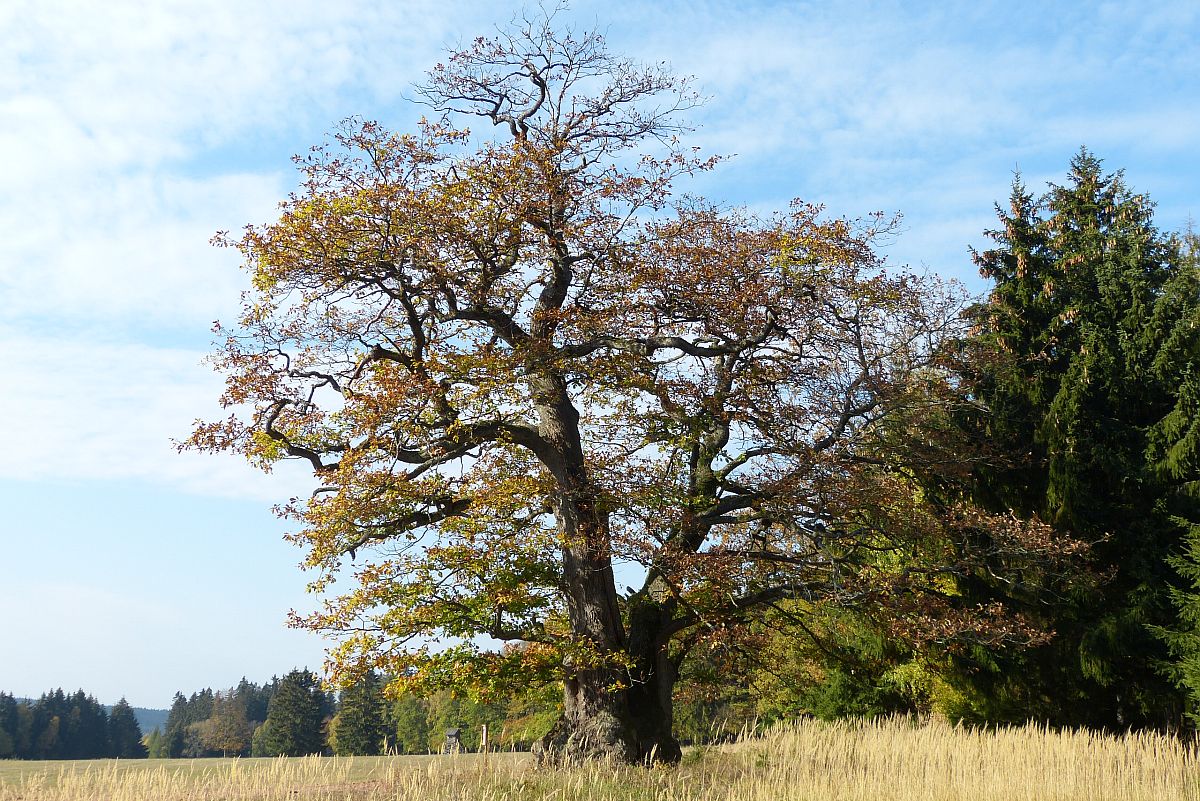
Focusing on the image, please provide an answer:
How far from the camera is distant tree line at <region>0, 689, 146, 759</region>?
70062 millimetres

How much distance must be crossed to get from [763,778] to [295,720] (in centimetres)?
6069

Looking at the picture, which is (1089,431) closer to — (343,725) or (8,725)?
(343,725)

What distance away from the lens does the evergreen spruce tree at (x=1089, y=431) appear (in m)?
18.1

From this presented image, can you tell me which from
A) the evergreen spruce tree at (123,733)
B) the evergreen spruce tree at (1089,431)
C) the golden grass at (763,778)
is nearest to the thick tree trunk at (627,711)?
the golden grass at (763,778)

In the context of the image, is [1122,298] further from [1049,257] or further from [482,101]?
[482,101]

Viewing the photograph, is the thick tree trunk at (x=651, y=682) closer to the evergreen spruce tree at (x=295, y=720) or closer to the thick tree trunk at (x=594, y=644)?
the thick tree trunk at (x=594, y=644)

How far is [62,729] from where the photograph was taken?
2876 inches

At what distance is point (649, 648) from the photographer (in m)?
15.0

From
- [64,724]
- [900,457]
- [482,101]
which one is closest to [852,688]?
[900,457]

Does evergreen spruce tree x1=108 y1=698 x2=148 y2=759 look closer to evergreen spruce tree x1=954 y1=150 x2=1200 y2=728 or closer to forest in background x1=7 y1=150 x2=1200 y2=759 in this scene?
forest in background x1=7 y1=150 x2=1200 y2=759

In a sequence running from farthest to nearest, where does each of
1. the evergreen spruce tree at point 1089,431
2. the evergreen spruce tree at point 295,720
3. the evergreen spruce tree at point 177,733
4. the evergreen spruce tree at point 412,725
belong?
the evergreen spruce tree at point 177,733 → the evergreen spruce tree at point 412,725 → the evergreen spruce tree at point 295,720 → the evergreen spruce tree at point 1089,431

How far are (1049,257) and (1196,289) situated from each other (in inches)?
126

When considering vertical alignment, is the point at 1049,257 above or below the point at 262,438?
above

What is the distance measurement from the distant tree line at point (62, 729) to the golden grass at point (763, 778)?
220ft
